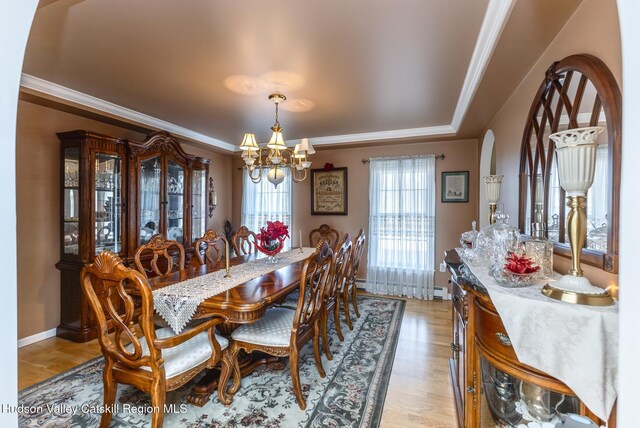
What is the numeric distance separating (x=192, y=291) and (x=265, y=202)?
11.0 feet

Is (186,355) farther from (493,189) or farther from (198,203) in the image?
(198,203)

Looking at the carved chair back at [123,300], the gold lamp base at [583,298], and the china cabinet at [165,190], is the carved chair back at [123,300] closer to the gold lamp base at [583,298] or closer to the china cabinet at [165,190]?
the gold lamp base at [583,298]

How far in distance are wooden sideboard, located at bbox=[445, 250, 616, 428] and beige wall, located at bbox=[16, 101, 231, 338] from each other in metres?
3.85

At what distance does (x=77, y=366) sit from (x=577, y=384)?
3355 millimetres

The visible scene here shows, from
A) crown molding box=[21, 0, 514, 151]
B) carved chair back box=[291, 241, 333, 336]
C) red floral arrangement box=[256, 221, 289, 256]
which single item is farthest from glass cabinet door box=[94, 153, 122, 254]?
carved chair back box=[291, 241, 333, 336]

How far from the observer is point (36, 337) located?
291cm

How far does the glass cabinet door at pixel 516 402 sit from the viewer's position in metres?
1.09

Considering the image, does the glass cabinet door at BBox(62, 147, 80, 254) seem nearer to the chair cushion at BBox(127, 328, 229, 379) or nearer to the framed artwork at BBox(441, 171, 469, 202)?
the chair cushion at BBox(127, 328, 229, 379)

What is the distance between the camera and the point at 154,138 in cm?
349

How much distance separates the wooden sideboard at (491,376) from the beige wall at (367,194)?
2.83 metres

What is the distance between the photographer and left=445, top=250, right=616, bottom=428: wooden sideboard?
1050 millimetres

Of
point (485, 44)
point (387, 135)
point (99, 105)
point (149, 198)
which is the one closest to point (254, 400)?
point (149, 198)

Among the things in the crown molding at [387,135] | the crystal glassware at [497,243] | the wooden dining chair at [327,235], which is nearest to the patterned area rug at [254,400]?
the crystal glassware at [497,243]

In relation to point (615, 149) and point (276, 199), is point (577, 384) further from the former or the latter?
point (276, 199)
